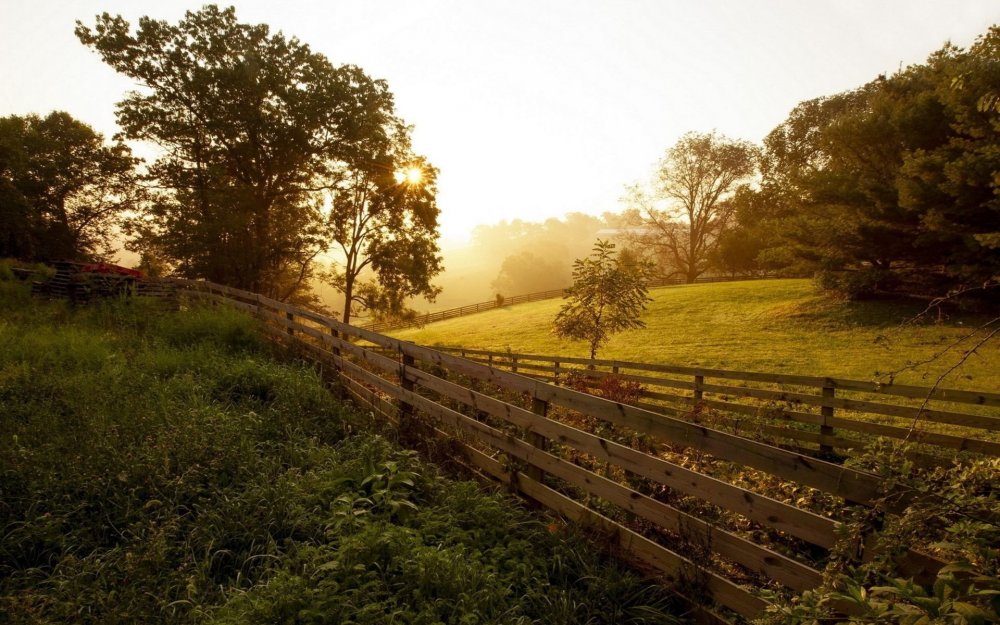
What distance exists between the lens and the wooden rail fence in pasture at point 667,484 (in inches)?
104

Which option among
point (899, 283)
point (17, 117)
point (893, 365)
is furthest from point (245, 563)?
point (17, 117)

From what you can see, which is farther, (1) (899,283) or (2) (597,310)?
(1) (899,283)

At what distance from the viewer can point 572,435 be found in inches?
152

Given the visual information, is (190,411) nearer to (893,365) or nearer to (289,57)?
(893,365)

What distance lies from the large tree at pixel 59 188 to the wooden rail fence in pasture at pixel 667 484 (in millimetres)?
24661

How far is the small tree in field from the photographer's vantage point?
12422 millimetres

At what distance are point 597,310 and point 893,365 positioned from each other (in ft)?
32.9

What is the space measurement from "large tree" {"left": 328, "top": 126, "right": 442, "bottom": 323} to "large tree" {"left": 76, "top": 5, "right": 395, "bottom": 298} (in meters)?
2.17

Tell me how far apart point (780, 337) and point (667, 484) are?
20.0 meters

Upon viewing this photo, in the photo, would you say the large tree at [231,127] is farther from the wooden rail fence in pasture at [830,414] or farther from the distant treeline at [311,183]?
the wooden rail fence in pasture at [830,414]

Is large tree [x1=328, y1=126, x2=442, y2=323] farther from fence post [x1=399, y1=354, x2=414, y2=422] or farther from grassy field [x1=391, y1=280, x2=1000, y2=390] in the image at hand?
fence post [x1=399, y1=354, x2=414, y2=422]

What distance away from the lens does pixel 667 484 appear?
308cm

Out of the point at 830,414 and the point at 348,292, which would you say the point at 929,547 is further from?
the point at 348,292

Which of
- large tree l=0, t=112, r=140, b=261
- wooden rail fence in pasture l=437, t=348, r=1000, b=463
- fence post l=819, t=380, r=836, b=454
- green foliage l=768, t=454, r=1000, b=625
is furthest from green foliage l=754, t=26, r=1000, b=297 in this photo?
large tree l=0, t=112, r=140, b=261
